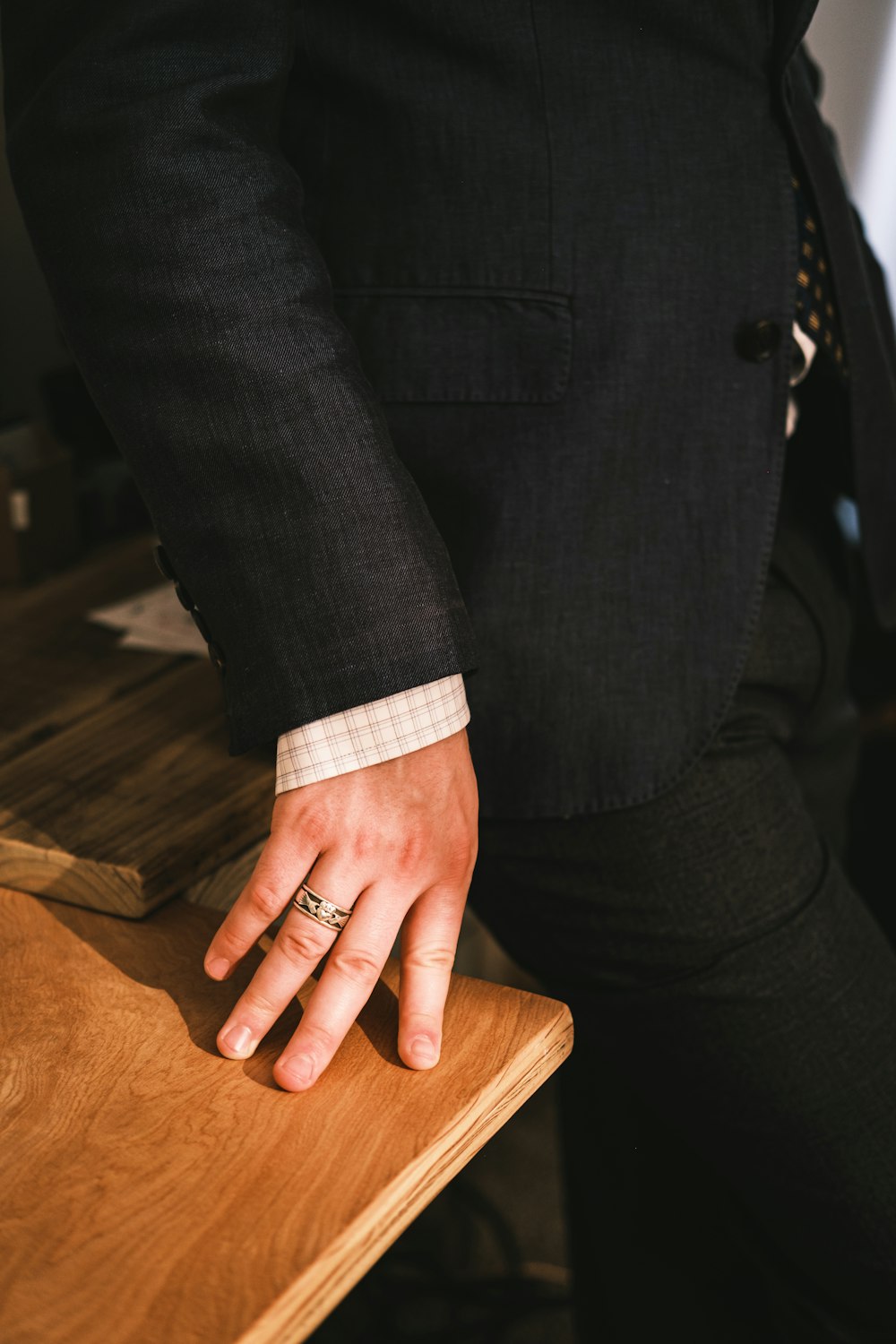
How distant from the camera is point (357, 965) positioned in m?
0.58

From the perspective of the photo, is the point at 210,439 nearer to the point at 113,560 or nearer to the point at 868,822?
the point at 113,560

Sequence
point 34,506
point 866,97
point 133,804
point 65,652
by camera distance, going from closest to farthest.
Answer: point 133,804
point 65,652
point 34,506
point 866,97

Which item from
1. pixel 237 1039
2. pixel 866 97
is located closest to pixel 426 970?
pixel 237 1039

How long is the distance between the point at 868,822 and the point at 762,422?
42.1 inches

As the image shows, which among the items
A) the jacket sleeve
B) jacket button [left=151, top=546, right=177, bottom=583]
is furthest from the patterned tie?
jacket button [left=151, top=546, right=177, bottom=583]

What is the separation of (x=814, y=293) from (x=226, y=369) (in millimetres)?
516

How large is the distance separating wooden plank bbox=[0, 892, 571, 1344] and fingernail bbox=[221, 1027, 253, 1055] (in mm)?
11

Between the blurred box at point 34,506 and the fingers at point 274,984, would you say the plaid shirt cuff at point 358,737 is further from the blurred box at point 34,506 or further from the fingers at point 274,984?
the blurred box at point 34,506

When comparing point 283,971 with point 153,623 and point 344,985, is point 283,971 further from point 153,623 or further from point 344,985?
point 153,623

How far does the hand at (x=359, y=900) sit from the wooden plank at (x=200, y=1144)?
0.07ft

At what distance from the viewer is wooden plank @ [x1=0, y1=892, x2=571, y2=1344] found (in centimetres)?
45

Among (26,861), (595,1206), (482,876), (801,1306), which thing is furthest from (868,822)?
(26,861)

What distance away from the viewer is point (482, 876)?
83 centimetres

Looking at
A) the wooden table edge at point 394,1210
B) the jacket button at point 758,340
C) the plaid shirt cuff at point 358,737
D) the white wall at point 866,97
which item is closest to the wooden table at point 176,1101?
the wooden table edge at point 394,1210
